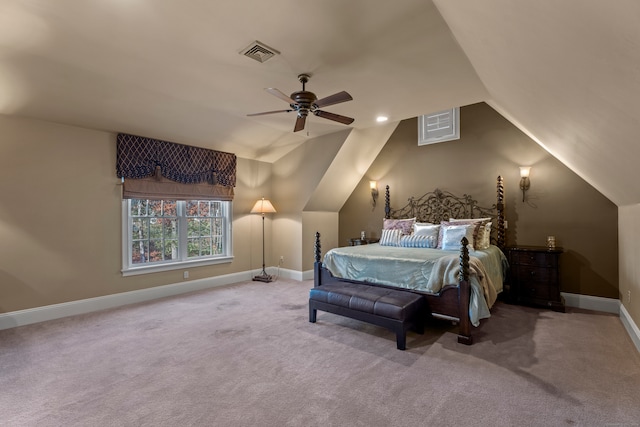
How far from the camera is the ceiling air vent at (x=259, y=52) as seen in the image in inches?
104

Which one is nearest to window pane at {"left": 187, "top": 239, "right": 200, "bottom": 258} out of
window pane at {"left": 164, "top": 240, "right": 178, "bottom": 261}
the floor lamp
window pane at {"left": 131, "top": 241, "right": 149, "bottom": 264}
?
window pane at {"left": 164, "top": 240, "right": 178, "bottom": 261}

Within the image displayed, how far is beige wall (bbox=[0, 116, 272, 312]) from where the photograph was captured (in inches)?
143

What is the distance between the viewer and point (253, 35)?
2.50 metres

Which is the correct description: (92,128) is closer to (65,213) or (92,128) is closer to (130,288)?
(65,213)

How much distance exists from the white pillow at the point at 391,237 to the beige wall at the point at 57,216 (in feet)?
12.6

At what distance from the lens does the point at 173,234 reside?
5.25 meters

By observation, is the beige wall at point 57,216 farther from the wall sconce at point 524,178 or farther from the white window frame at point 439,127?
the wall sconce at point 524,178

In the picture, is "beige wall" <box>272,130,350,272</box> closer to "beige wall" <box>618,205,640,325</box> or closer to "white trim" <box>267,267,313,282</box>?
"white trim" <box>267,267,313,282</box>

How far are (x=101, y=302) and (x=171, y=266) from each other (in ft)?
3.42

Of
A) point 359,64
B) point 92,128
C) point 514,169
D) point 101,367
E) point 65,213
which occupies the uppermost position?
point 359,64

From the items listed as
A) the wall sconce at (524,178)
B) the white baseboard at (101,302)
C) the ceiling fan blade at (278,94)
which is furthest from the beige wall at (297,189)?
the wall sconce at (524,178)

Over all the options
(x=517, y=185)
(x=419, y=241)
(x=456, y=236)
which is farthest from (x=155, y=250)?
(x=517, y=185)

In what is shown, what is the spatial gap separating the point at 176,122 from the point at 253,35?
8.08ft

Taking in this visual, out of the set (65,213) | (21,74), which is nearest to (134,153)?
(65,213)
